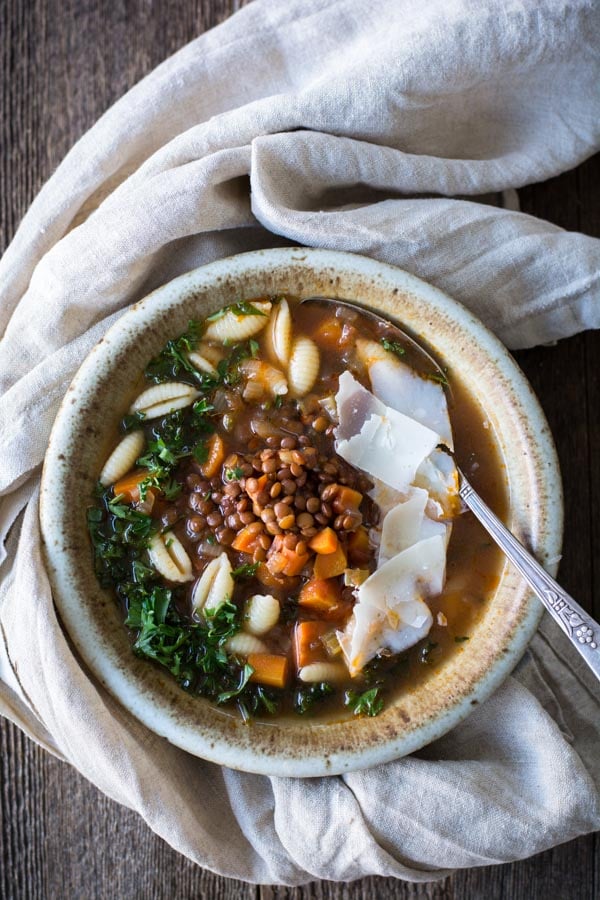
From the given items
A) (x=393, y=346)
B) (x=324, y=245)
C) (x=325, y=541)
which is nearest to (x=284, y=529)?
(x=325, y=541)

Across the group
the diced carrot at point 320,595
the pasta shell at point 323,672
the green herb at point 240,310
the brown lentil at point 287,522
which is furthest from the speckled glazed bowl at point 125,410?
the brown lentil at point 287,522

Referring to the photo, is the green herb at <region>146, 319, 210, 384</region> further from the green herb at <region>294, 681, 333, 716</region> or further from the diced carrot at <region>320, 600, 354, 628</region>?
the green herb at <region>294, 681, 333, 716</region>

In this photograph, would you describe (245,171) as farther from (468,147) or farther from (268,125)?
(468,147)

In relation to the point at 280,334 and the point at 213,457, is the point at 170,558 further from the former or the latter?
the point at 280,334

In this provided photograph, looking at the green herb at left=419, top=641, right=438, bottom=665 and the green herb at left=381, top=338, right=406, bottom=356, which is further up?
the green herb at left=381, top=338, right=406, bottom=356

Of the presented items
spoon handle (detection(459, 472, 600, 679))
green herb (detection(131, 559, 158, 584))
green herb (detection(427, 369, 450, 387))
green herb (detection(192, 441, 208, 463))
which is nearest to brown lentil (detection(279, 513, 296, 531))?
green herb (detection(192, 441, 208, 463))

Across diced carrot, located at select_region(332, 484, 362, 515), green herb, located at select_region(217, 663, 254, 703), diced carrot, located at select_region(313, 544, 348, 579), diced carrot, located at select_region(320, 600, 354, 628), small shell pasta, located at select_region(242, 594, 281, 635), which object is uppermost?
diced carrot, located at select_region(332, 484, 362, 515)

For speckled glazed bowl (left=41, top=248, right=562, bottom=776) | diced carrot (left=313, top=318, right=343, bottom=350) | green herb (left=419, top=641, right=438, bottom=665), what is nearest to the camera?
speckled glazed bowl (left=41, top=248, right=562, bottom=776)
